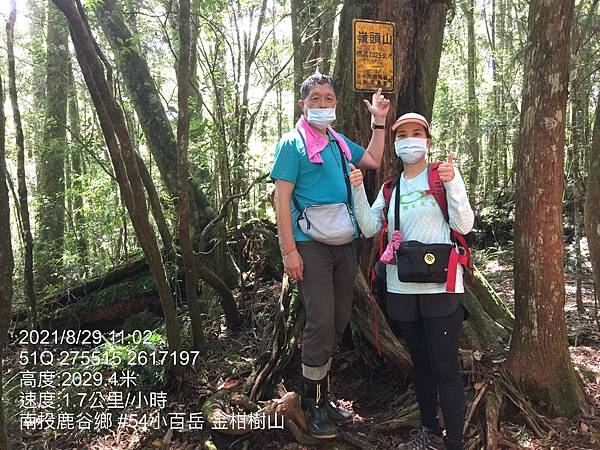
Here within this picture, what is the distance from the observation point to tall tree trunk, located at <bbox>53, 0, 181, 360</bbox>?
142 inches

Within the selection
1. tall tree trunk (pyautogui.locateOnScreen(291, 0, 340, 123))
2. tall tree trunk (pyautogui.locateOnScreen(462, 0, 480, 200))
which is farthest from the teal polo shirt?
tall tree trunk (pyautogui.locateOnScreen(462, 0, 480, 200))

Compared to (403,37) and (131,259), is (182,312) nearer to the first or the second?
(131,259)

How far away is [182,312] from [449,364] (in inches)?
165

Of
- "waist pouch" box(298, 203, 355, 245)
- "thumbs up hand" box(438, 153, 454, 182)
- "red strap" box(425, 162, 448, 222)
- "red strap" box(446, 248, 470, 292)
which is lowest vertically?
"red strap" box(446, 248, 470, 292)

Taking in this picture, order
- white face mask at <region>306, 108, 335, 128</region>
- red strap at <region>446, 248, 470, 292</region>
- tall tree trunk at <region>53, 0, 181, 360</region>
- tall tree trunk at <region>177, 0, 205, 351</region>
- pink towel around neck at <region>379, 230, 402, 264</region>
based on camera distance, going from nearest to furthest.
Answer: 1. red strap at <region>446, 248, 470, 292</region>
2. pink towel around neck at <region>379, 230, 402, 264</region>
3. white face mask at <region>306, 108, 335, 128</region>
4. tall tree trunk at <region>53, 0, 181, 360</region>
5. tall tree trunk at <region>177, 0, 205, 351</region>

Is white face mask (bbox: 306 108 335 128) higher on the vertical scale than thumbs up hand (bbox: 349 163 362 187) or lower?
higher

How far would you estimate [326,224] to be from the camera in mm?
3260

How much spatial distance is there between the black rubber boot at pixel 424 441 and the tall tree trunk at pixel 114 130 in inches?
96.1

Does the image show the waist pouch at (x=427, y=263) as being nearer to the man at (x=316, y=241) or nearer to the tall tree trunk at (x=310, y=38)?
the man at (x=316, y=241)

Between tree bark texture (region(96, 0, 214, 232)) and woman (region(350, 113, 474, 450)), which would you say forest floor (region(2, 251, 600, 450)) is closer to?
woman (region(350, 113, 474, 450))

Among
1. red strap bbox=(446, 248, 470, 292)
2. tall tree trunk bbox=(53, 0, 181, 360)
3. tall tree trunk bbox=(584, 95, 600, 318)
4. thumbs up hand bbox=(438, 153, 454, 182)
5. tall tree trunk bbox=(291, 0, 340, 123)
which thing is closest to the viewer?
thumbs up hand bbox=(438, 153, 454, 182)

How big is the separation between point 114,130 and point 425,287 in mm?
2679

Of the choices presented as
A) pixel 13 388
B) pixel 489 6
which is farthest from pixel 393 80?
pixel 489 6

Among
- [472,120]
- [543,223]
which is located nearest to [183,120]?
[543,223]
